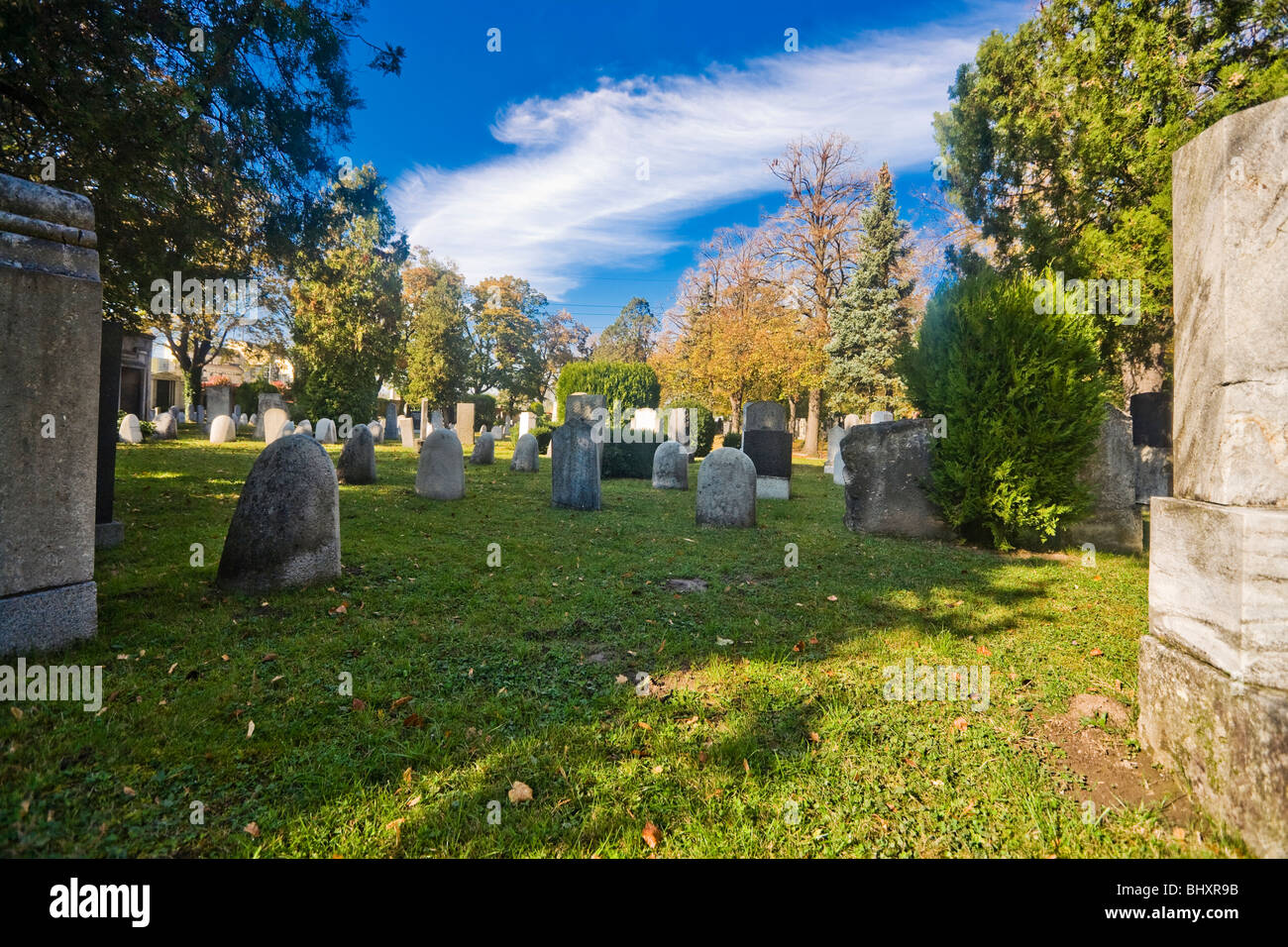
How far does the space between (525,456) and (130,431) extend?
43.4 feet

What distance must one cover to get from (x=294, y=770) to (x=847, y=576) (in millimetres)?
5172

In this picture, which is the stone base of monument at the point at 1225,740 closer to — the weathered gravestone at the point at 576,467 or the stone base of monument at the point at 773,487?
the weathered gravestone at the point at 576,467

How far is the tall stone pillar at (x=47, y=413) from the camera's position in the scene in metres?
3.12

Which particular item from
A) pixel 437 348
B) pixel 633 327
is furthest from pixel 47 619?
pixel 633 327

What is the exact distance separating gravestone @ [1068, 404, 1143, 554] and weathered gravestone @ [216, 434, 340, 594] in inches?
354

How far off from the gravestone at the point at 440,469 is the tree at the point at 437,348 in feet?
92.2

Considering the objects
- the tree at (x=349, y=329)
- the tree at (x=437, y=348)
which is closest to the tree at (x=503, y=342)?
the tree at (x=437, y=348)

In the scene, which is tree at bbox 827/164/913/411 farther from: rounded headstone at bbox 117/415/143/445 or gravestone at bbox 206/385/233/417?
gravestone at bbox 206/385/233/417

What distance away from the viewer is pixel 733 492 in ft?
29.0

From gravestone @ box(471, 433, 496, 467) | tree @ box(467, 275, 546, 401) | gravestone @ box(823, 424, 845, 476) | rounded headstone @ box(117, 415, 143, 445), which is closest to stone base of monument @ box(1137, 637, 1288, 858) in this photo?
gravestone @ box(823, 424, 845, 476)

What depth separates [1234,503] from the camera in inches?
88.6
